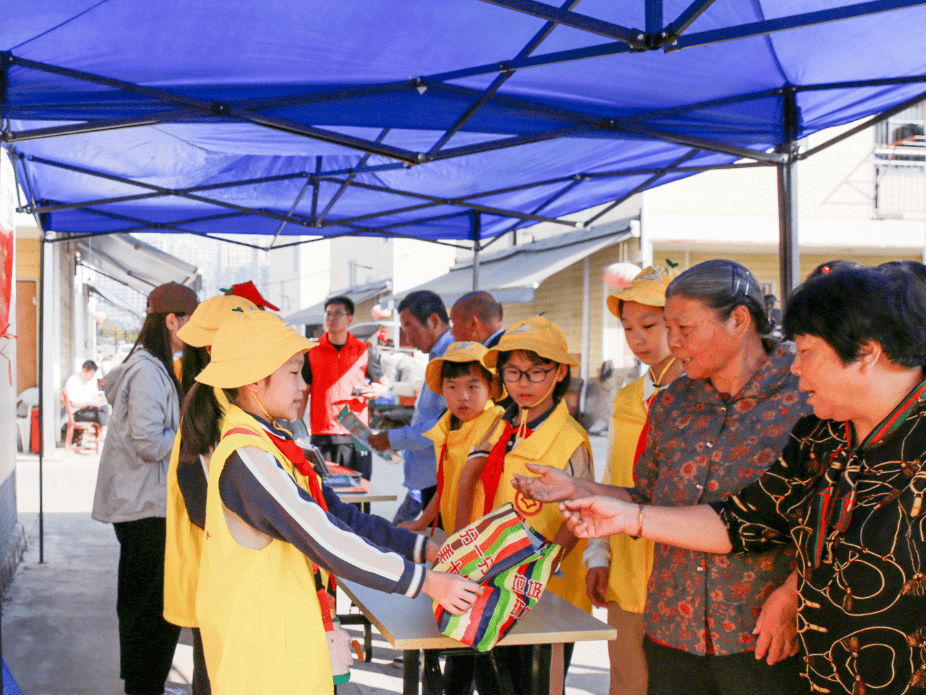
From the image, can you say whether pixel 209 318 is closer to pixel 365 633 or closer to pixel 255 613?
pixel 255 613

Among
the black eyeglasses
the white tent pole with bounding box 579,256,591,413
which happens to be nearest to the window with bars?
the white tent pole with bounding box 579,256,591,413

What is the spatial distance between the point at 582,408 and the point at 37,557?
10.5m

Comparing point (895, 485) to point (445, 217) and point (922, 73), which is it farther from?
point (445, 217)

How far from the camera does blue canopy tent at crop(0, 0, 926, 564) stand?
2.76m

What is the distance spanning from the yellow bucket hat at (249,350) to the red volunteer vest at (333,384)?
340cm

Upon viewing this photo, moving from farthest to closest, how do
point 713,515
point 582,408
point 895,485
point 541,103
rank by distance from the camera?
point 582,408 < point 541,103 < point 713,515 < point 895,485

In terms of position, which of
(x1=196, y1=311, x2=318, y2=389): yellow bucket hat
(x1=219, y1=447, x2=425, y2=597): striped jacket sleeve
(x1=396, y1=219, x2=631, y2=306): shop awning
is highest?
(x1=396, y1=219, x2=631, y2=306): shop awning

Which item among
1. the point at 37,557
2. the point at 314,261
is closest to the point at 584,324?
the point at 37,557

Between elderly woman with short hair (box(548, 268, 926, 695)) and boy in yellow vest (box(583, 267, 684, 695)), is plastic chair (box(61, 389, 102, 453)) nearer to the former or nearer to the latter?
boy in yellow vest (box(583, 267, 684, 695))

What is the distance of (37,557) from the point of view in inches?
257

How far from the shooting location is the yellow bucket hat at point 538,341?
282 cm

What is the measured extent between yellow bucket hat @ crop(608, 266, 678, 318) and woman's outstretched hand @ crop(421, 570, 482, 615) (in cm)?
109

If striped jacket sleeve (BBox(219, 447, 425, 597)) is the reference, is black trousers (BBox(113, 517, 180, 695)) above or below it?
below

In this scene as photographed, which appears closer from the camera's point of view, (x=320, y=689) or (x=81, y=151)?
(x=320, y=689)
